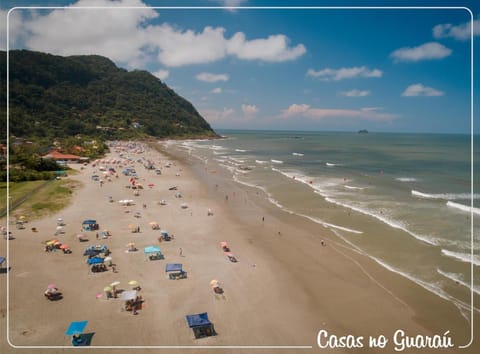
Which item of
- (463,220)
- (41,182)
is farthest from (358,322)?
(41,182)

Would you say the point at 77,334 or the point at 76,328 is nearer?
the point at 77,334

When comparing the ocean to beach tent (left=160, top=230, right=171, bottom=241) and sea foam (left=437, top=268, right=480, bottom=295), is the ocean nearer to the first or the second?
sea foam (left=437, top=268, right=480, bottom=295)

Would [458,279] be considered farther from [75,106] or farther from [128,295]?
[75,106]

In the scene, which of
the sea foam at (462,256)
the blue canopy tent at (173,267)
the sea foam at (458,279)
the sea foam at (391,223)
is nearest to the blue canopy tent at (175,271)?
the blue canopy tent at (173,267)

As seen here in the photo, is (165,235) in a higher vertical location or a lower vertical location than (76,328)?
higher

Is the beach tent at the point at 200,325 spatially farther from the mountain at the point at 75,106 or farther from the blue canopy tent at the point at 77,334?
the mountain at the point at 75,106

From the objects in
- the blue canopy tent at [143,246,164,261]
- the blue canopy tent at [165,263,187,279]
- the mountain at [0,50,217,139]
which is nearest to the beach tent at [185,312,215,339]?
the blue canopy tent at [165,263,187,279]

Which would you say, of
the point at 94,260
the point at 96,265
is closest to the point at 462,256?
the point at 96,265

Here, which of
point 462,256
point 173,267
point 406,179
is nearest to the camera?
point 173,267
